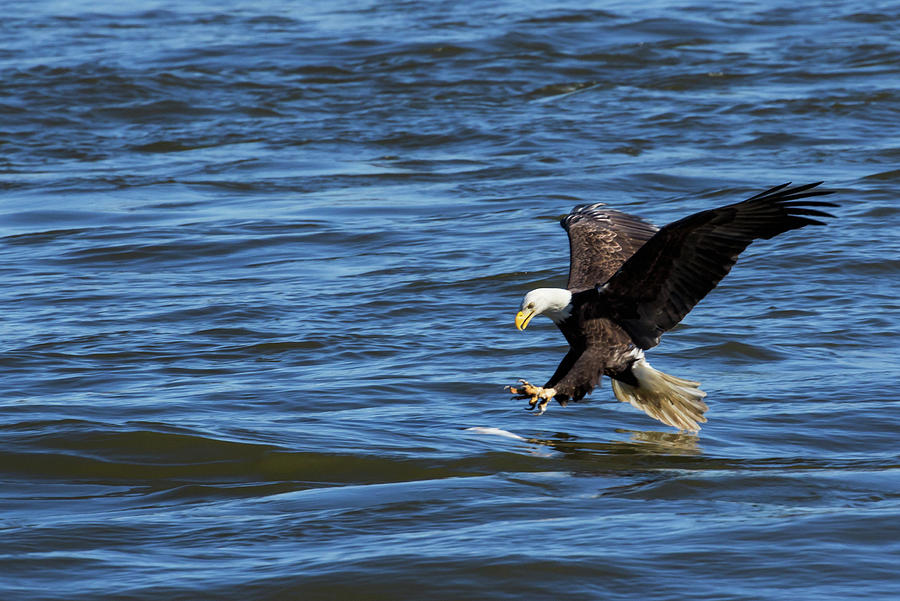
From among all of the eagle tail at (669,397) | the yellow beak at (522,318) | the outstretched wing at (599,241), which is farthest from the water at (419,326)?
the outstretched wing at (599,241)

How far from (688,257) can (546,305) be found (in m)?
0.65

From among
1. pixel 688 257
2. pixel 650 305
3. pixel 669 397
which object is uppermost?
pixel 688 257

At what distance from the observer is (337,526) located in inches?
196

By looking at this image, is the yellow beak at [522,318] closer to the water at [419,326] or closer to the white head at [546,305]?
the white head at [546,305]

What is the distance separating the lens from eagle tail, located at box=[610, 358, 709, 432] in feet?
21.0

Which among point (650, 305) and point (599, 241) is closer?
point (650, 305)

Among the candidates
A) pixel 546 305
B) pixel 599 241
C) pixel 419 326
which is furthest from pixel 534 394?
pixel 419 326

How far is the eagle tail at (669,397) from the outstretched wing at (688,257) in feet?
0.48

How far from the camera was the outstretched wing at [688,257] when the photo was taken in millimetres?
5988

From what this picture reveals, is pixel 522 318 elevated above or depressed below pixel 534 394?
above

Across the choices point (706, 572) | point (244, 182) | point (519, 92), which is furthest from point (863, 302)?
point (519, 92)

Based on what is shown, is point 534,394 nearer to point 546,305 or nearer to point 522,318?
point 522,318

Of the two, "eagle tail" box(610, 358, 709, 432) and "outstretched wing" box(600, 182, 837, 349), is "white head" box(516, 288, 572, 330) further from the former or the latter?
"eagle tail" box(610, 358, 709, 432)

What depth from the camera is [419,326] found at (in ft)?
26.5
